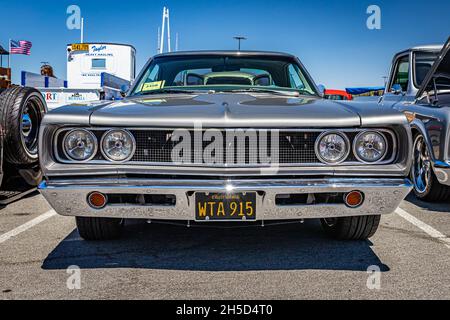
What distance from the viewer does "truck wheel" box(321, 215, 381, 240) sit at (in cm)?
353

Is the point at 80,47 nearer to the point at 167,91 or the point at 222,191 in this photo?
the point at 167,91

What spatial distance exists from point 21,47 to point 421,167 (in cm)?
2338

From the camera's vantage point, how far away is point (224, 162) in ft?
9.77

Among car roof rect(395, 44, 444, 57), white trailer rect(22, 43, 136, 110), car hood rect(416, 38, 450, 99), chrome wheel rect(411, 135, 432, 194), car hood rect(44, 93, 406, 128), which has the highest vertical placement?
white trailer rect(22, 43, 136, 110)

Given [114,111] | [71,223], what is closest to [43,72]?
[71,223]

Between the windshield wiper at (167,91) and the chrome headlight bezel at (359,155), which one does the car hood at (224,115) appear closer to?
the chrome headlight bezel at (359,155)

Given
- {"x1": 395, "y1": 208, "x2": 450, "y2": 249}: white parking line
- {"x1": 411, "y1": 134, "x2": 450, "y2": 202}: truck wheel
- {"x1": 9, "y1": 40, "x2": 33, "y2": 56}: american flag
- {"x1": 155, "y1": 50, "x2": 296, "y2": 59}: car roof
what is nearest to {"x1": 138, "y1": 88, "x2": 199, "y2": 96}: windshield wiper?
{"x1": 155, "y1": 50, "x2": 296, "y2": 59}: car roof

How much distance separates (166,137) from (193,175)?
0.28 metres

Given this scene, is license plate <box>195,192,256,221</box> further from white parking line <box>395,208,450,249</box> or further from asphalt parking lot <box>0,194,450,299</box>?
white parking line <box>395,208,450,249</box>

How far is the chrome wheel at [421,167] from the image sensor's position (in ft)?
17.6

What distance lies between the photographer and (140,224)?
4.23 metres
